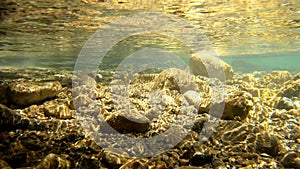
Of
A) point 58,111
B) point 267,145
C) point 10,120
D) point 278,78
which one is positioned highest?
point 10,120

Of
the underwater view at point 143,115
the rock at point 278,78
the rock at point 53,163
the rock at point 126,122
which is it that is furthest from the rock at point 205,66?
the rock at point 53,163

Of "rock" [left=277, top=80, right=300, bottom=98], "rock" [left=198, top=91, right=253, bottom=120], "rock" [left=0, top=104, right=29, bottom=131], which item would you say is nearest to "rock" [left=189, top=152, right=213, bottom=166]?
"rock" [left=198, top=91, right=253, bottom=120]

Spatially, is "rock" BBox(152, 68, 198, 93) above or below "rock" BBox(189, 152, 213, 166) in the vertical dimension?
above

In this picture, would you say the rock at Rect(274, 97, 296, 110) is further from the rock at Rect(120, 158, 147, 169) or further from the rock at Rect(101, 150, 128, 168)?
the rock at Rect(101, 150, 128, 168)

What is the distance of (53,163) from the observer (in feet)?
13.6

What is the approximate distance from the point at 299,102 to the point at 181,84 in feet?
18.3

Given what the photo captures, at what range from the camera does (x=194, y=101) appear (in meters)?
8.01

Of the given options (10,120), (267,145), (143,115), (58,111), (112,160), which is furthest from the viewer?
(143,115)

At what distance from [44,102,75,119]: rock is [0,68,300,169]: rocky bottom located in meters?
0.03

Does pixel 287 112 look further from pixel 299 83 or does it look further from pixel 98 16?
pixel 98 16

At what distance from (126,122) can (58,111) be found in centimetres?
228

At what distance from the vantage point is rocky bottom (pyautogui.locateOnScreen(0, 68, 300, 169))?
482 cm

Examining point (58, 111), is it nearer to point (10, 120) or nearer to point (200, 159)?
point (10, 120)

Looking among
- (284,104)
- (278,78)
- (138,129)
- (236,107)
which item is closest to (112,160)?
(138,129)
